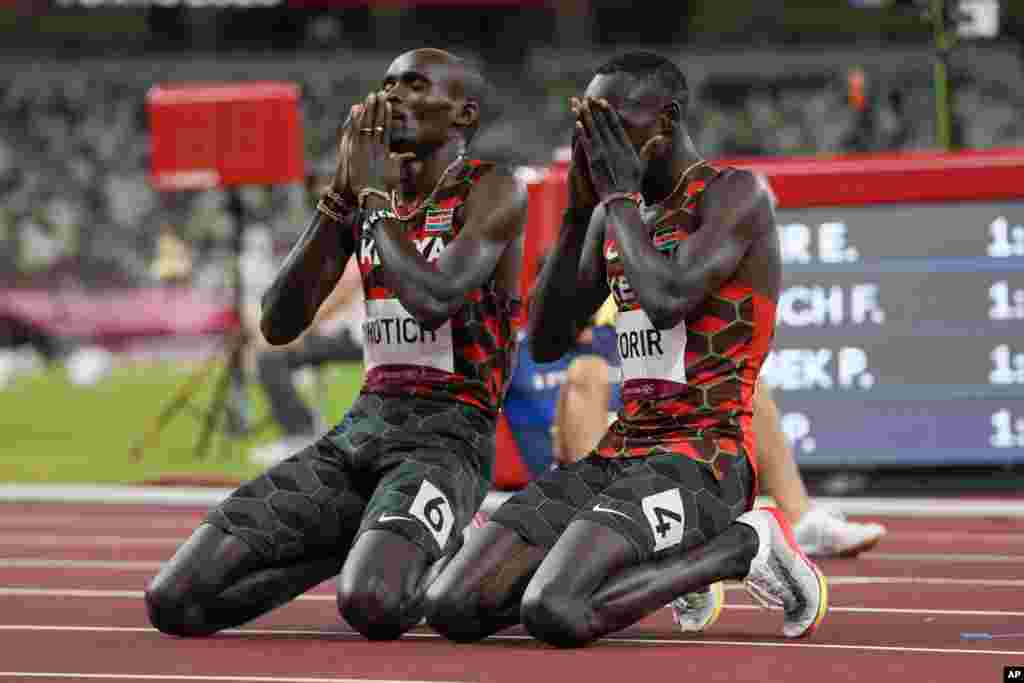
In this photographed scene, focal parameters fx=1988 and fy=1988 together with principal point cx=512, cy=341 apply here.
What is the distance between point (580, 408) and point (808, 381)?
163cm

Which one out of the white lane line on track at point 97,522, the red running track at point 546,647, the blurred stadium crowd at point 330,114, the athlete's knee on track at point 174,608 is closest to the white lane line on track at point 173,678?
the red running track at point 546,647

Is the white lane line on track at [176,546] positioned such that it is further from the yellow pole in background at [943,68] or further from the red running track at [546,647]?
the yellow pole in background at [943,68]

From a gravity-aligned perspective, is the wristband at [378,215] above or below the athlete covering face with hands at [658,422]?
above

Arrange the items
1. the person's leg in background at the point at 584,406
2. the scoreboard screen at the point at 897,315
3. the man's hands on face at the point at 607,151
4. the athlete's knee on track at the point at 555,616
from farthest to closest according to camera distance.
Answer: the scoreboard screen at the point at 897,315
the person's leg in background at the point at 584,406
the man's hands on face at the point at 607,151
the athlete's knee on track at the point at 555,616

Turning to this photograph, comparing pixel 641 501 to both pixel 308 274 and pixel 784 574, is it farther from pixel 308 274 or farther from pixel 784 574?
pixel 308 274

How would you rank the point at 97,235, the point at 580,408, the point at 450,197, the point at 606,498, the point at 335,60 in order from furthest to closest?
1. the point at 335,60
2. the point at 97,235
3. the point at 580,408
4. the point at 450,197
5. the point at 606,498

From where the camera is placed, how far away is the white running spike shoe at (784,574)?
5039 millimetres

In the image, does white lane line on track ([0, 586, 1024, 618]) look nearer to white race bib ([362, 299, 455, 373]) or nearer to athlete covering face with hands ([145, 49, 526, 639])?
athlete covering face with hands ([145, 49, 526, 639])

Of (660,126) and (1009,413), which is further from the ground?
(660,126)

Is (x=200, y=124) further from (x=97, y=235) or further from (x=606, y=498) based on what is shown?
(x=97, y=235)

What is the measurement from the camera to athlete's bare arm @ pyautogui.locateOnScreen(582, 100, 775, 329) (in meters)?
4.85

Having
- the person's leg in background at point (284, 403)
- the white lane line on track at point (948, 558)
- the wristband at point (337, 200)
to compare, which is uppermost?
the wristband at point (337, 200)

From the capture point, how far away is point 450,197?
5.46 m

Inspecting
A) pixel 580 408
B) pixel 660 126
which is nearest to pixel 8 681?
pixel 660 126
